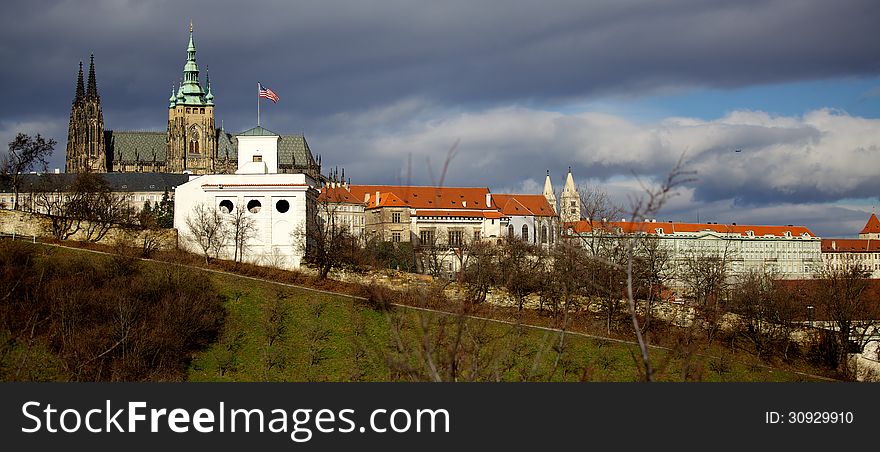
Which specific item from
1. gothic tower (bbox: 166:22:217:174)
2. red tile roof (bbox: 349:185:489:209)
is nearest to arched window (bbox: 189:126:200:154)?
gothic tower (bbox: 166:22:217:174)

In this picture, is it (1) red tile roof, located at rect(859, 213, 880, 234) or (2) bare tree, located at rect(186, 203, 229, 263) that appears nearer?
(2) bare tree, located at rect(186, 203, 229, 263)

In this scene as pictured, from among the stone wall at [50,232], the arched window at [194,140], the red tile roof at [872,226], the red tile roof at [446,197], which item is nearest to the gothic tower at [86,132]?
the arched window at [194,140]

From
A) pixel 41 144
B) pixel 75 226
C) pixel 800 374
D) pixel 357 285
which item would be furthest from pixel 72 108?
pixel 800 374

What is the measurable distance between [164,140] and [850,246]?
10508cm

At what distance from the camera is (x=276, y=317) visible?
43.4 m

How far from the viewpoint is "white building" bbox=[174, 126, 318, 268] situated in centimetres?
5434

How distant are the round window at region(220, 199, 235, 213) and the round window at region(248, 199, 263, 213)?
0.91 m

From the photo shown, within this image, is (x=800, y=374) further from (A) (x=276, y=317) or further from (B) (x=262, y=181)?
(B) (x=262, y=181)

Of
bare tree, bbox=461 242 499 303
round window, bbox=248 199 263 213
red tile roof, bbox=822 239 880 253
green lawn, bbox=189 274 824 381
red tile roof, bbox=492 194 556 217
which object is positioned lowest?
green lawn, bbox=189 274 824 381

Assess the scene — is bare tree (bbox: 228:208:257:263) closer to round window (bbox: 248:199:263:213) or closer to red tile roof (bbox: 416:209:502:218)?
round window (bbox: 248:199:263:213)

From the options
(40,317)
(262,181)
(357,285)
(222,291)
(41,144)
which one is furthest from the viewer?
(41,144)

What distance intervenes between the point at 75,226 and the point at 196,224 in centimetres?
639

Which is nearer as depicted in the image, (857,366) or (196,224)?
(857,366)

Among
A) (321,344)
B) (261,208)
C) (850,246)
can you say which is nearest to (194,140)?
(261,208)
